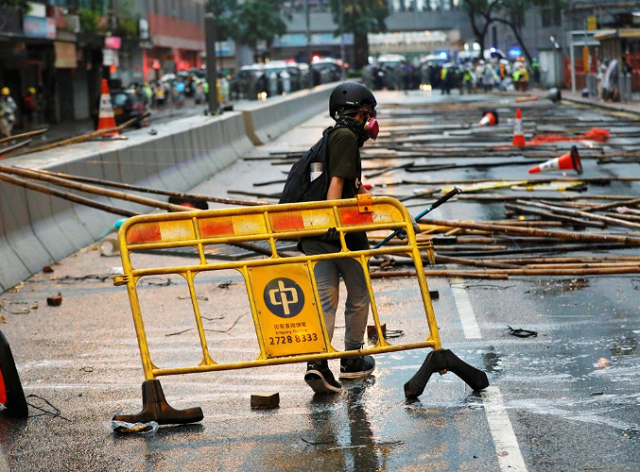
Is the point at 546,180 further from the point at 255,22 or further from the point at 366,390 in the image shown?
the point at 255,22

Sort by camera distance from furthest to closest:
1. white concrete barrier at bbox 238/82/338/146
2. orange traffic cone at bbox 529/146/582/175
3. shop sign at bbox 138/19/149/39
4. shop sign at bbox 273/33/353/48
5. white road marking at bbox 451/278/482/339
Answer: shop sign at bbox 273/33/353/48
shop sign at bbox 138/19/149/39
white concrete barrier at bbox 238/82/338/146
orange traffic cone at bbox 529/146/582/175
white road marking at bbox 451/278/482/339

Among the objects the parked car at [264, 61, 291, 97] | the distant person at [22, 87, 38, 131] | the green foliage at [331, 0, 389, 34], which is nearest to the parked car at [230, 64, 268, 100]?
the parked car at [264, 61, 291, 97]

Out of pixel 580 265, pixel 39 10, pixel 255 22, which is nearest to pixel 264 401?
pixel 580 265

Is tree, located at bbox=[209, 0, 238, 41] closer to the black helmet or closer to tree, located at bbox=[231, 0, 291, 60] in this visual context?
tree, located at bbox=[231, 0, 291, 60]

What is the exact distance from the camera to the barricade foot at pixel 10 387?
6.72 meters

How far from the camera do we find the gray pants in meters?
7.25

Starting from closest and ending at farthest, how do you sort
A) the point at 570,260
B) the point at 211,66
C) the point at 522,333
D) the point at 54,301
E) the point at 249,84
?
the point at 522,333 → the point at 54,301 → the point at 570,260 → the point at 211,66 → the point at 249,84

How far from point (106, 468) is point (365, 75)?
8461 centimetres

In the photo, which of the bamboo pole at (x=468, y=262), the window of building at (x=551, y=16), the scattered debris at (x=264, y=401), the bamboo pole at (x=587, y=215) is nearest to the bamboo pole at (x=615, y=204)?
the bamboo pole at (x=587, y=215)

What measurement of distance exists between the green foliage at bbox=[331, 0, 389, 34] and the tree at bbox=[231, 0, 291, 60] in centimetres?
607

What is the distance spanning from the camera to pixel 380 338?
682 cm

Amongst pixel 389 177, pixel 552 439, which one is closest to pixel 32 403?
pixel 552 439

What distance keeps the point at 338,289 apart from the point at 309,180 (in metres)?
0.65

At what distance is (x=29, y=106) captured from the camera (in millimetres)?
55000
